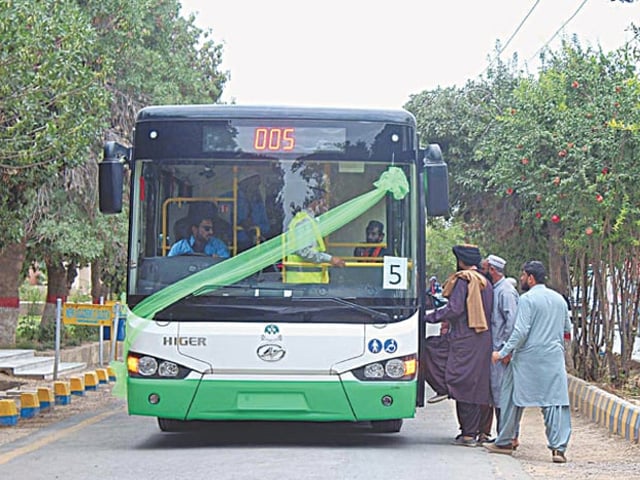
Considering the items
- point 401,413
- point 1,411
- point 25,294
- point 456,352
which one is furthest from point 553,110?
point 25,294

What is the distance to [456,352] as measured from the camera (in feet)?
35.7

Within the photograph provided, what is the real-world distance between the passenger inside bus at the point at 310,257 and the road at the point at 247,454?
1.53 m

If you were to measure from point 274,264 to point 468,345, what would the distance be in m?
2.13

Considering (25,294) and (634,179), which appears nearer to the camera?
(634,179)

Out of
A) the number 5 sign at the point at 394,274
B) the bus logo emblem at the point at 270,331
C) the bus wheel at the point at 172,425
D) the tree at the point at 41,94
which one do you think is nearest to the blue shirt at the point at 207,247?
the bus logo emblem at the point at 270,331

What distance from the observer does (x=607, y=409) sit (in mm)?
13320

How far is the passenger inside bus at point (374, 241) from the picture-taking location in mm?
10117

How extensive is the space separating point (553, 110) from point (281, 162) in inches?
284

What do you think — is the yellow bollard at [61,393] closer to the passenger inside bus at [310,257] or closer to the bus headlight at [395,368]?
the passenger inside bus at [310,257]

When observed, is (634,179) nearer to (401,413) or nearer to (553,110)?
(553,110)

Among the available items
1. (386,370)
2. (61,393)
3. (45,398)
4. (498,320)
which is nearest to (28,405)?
(45,398)

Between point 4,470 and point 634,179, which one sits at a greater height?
point 634,179

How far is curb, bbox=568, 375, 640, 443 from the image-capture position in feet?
39.5

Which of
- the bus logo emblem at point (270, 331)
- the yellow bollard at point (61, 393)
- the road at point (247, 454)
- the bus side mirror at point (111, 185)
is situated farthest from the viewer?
the yellow bollard at point (61, 393)
